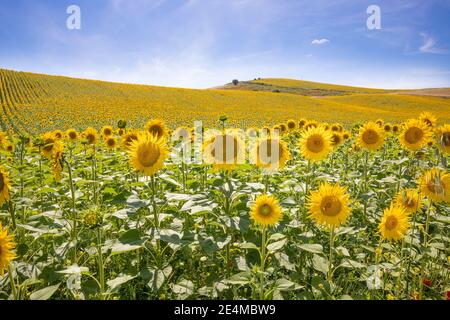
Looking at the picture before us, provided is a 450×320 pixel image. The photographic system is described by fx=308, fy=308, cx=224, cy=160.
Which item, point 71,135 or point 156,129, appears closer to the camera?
point 156,129

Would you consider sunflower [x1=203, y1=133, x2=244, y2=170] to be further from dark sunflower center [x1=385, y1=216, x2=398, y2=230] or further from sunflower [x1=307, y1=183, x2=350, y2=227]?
dark sunflower center [x1=385, y1=216, x2=398, y2=230]

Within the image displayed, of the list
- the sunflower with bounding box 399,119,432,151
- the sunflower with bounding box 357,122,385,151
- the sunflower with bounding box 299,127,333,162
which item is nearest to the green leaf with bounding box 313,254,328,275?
the sunflower with bounding box 299,127,333,162

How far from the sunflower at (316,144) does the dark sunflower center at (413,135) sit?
2.91 feet

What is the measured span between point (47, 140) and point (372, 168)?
4661mm

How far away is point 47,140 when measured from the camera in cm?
326

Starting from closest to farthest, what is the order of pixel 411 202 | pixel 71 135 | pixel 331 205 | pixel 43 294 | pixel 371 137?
1. pixel 43 294
2. pixel 331 205
3. pixel 411 202
4. pixel 371 137
5. pixel 71 135

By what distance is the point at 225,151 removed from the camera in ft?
8.91

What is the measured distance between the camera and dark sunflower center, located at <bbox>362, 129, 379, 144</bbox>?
12.3 feet

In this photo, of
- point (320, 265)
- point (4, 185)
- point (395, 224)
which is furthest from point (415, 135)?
point (4, 185)

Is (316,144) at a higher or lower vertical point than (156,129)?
lower

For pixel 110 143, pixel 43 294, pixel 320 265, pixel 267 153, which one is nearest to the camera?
pixel 43 294

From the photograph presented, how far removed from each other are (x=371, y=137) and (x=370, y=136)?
17mm

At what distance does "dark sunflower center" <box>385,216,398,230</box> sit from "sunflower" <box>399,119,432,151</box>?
124cm

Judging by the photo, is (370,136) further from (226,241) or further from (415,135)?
(226,241)
